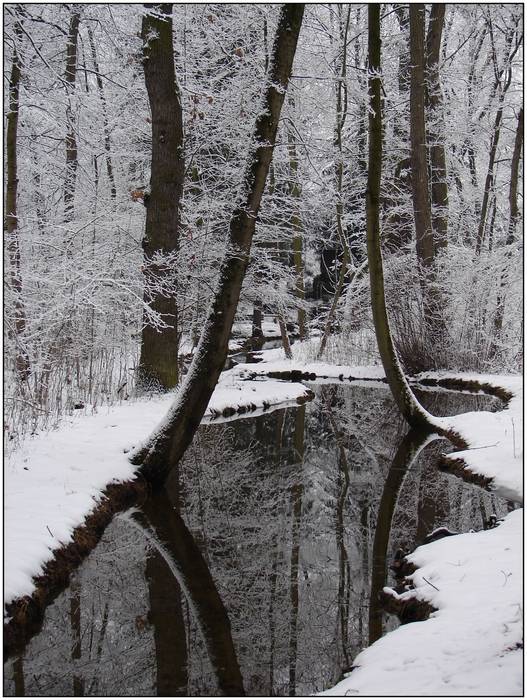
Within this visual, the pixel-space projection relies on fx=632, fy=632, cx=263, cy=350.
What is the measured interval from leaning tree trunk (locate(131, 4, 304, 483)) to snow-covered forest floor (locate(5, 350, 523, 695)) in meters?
0.67

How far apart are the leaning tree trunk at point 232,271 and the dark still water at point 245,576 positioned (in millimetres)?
802

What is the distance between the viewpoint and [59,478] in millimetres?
5438

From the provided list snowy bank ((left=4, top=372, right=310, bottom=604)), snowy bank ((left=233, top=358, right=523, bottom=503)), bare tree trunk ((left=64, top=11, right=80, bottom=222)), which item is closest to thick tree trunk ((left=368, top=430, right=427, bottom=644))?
snowy bank ((left=233, top=358, right=523, bottom=503))

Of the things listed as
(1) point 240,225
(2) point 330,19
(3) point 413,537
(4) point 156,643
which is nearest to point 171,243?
(1) point 240,225

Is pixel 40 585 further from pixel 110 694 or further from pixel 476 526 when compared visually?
pixel 476 526

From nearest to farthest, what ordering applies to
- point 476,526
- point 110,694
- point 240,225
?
point 110,694 < point 476,526 < point 240,225

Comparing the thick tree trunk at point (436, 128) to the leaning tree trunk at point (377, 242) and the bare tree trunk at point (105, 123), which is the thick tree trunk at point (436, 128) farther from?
the bare tree trunk at point (105, 123)

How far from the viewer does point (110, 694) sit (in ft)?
11.1

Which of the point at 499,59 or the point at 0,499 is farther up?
the point at 499,59

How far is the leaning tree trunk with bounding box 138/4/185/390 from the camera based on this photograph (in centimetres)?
960

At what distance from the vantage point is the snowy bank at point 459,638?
2.83 m

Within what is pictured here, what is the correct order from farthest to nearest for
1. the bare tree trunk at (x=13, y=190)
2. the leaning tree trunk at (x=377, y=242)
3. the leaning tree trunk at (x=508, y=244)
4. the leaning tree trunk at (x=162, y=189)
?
the leaning tree trunk at (x=508, y=244) < the leaning tree trunk at (x=162, y=189) < the leaning tree trunk at (x=377, y=242) < the bare tree trunk at (x=13, y=190)

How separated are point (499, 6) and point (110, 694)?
16687 millimetres

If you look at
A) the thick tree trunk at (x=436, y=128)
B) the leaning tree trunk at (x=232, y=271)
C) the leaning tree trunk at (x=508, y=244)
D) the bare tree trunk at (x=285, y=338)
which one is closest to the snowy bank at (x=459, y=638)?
the leaning tree trunk at (x=232, y=271)
